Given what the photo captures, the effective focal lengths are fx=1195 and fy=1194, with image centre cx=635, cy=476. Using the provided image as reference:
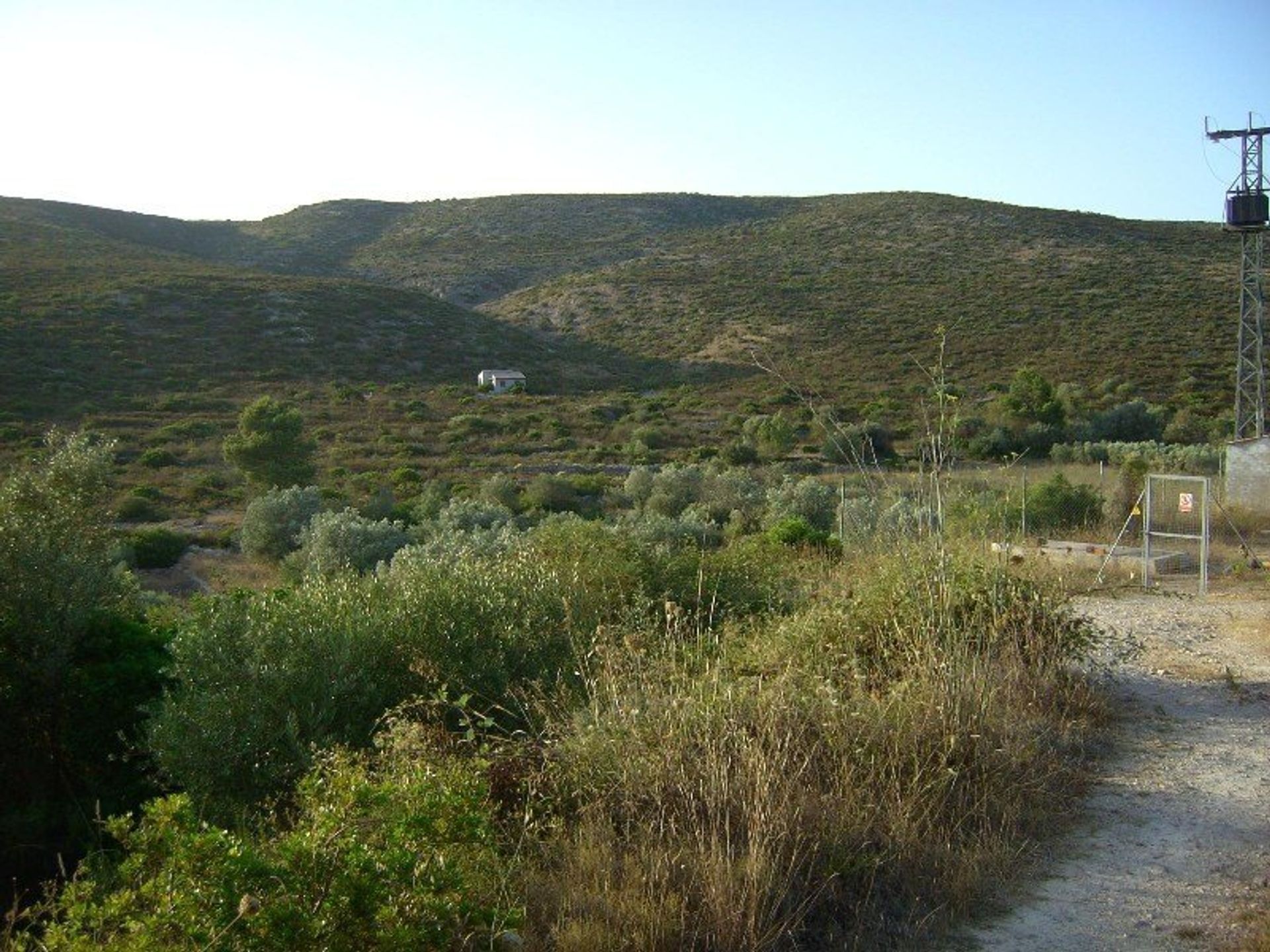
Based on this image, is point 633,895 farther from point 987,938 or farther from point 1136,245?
point 1136,245

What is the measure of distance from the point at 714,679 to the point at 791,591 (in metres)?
3.85

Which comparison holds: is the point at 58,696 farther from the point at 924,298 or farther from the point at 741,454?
the point at 924,298

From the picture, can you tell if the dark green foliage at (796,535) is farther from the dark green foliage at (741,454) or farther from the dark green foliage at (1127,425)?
the dark green foliage at (1127,425)

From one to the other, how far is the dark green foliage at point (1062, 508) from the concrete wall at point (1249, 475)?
104 inches

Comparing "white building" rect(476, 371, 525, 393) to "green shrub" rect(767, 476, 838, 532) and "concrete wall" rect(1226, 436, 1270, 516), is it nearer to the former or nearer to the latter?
"green shrub" rect(767, 476, 838, 532)

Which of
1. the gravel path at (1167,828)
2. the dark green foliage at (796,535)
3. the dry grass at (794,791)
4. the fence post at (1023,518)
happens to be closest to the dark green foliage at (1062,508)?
the fence post at (1023,518)

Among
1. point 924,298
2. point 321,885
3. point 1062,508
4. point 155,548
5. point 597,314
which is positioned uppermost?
point 924,298

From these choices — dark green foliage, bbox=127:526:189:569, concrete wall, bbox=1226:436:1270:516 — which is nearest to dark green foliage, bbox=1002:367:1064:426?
concrete wall, bbox=1226:436:1270:516

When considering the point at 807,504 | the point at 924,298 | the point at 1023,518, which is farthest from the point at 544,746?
the point at 924,298

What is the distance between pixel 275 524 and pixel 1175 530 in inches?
564

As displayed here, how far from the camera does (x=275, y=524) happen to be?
2077 cm

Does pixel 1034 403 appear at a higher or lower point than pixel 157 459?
higher

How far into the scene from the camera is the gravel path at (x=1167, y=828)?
4.28 metres

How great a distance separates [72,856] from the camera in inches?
254
